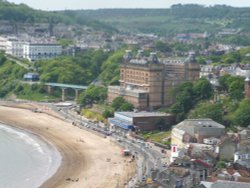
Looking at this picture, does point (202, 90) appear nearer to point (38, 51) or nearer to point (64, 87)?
point (64, 87)

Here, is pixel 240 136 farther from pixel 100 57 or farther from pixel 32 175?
pixel 100 57

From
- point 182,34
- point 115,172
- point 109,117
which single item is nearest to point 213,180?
point 115,172

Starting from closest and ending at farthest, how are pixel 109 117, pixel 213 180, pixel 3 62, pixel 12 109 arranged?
pixel 213 180
pixel 109 117
pixel 12 109
pixel 3 62

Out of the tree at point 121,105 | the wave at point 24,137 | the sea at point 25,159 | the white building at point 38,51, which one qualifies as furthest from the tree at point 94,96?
the white building at point 38,51

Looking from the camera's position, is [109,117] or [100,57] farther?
[100,57]

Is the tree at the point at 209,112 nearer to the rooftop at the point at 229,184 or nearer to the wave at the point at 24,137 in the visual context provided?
the wave at the point at 24,137

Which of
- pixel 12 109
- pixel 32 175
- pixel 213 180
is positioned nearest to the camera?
pixel 213 180
